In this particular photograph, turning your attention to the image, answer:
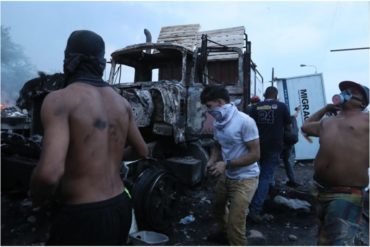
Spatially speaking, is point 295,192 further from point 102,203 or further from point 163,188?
point 102,203

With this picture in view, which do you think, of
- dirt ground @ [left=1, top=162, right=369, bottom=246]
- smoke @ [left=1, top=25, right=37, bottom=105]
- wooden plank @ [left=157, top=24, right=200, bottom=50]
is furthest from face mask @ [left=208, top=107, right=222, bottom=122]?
smoke @ [left=1, top=25, right=37, bottom=105]

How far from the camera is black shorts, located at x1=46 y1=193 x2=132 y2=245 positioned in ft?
5.49

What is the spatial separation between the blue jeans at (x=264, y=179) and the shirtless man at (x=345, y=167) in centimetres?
224

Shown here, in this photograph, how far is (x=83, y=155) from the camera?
1.69m

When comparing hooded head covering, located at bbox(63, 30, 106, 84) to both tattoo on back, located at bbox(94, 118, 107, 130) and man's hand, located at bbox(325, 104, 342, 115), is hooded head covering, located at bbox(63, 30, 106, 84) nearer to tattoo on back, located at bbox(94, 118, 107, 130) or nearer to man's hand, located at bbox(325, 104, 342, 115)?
tattoo on back, located at bbox(94, 118, 107, 130)

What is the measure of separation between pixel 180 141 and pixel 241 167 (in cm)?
248

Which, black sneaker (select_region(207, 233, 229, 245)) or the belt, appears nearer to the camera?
the belt

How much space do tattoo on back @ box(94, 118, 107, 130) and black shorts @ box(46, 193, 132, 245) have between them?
0.39 m

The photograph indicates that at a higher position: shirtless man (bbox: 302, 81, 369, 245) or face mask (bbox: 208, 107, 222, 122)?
face mask (bbox: 208, 107, 222, 122)

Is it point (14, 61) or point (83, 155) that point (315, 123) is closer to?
point (83, 155)

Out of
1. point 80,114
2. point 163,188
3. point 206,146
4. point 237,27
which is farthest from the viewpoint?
point 237,27

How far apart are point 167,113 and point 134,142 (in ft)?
10.4

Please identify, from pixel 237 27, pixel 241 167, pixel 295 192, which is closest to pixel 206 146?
pixel 295 192

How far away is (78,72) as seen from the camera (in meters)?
1.87
